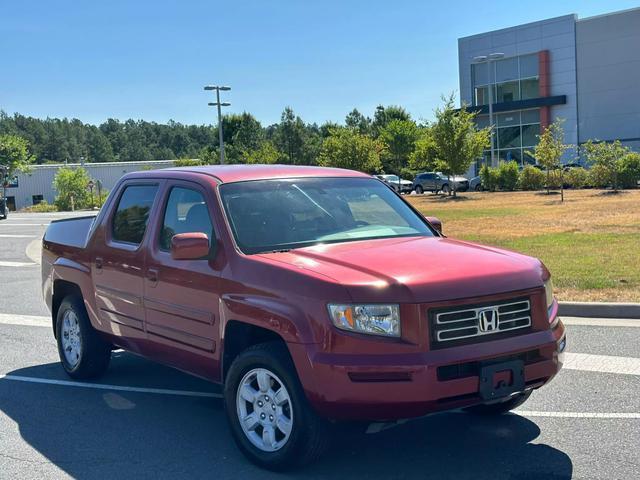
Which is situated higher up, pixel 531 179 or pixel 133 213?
pixel 133 213

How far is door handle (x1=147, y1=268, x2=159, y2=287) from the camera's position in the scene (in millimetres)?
5176

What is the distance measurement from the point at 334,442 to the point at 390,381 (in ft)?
3.91

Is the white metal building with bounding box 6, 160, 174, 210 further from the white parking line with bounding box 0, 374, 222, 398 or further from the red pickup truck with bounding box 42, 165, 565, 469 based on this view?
the red pickup truck with bounding box 42, 165, 565, 469

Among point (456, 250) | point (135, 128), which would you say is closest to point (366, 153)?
point (456, 250)

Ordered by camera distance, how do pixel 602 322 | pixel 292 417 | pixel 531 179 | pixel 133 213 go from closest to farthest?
pixel 292 417 < pixel 133 213 < pixel 602 322 < pixel 531 179

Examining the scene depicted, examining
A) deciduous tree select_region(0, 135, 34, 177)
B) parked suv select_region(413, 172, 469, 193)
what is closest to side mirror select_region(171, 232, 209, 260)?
parked suv select_region(413, 172, 469, 193)

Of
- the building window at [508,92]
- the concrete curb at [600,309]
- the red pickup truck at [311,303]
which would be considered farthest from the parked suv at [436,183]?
the red pickup truck at [311,303]

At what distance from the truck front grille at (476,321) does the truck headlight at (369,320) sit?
22 cm

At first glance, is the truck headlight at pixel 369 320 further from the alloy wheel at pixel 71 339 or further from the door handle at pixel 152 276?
the alloy wheel at pixel 71 339

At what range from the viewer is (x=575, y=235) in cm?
1662

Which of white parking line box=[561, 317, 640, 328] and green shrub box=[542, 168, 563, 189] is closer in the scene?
white parking line box=[561, 317, 640, 328]

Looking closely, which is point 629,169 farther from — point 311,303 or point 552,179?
point 311,303

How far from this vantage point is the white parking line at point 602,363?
6406mm

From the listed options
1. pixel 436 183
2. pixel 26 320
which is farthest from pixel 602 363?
pixel 436 183
